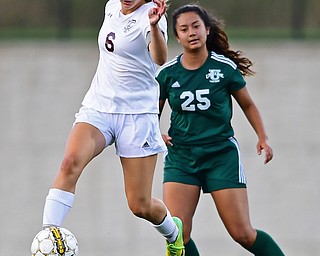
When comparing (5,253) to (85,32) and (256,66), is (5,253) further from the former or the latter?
(256,66)

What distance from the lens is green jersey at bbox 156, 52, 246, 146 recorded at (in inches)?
239

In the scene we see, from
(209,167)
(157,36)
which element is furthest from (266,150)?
(157,36)

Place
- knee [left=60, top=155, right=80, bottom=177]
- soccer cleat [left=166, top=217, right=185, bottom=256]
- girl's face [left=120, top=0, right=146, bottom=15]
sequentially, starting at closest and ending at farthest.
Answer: knee [left=60, top=155, right=80, bottom=177], girl's face [left=120, top=0, right=146, bottom=15], soccer cleat [left=166, top=217, right=185, bottom=256]

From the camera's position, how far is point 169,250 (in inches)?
236

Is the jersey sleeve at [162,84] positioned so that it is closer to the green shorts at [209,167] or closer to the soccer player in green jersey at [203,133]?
the soccer player in green jersey at [203,133]

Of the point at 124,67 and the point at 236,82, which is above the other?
the point at 124,67

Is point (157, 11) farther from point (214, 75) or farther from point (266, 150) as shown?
point (266, 150)

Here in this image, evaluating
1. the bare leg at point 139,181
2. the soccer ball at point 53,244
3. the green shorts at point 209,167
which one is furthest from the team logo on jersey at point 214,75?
the soccer ball at point 53,244

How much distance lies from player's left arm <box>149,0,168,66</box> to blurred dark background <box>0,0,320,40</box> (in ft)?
15.5

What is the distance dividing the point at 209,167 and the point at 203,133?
0.74 ft

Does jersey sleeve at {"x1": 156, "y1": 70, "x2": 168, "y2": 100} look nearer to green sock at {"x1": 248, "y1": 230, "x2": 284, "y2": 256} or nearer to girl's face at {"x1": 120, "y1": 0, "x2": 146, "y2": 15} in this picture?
girl's face at {"x1": 120, "y1": 0, "x2": 146, "y2": 15}


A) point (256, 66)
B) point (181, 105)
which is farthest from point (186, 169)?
point (256, 66)

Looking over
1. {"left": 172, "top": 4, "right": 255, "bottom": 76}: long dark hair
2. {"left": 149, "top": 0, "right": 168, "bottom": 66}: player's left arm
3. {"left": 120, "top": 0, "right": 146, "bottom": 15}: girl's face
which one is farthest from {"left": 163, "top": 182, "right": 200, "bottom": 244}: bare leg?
{"left": 120, "top": 0, "right": 146, "bottom": 15}: girl's face

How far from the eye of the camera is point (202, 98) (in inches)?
238
